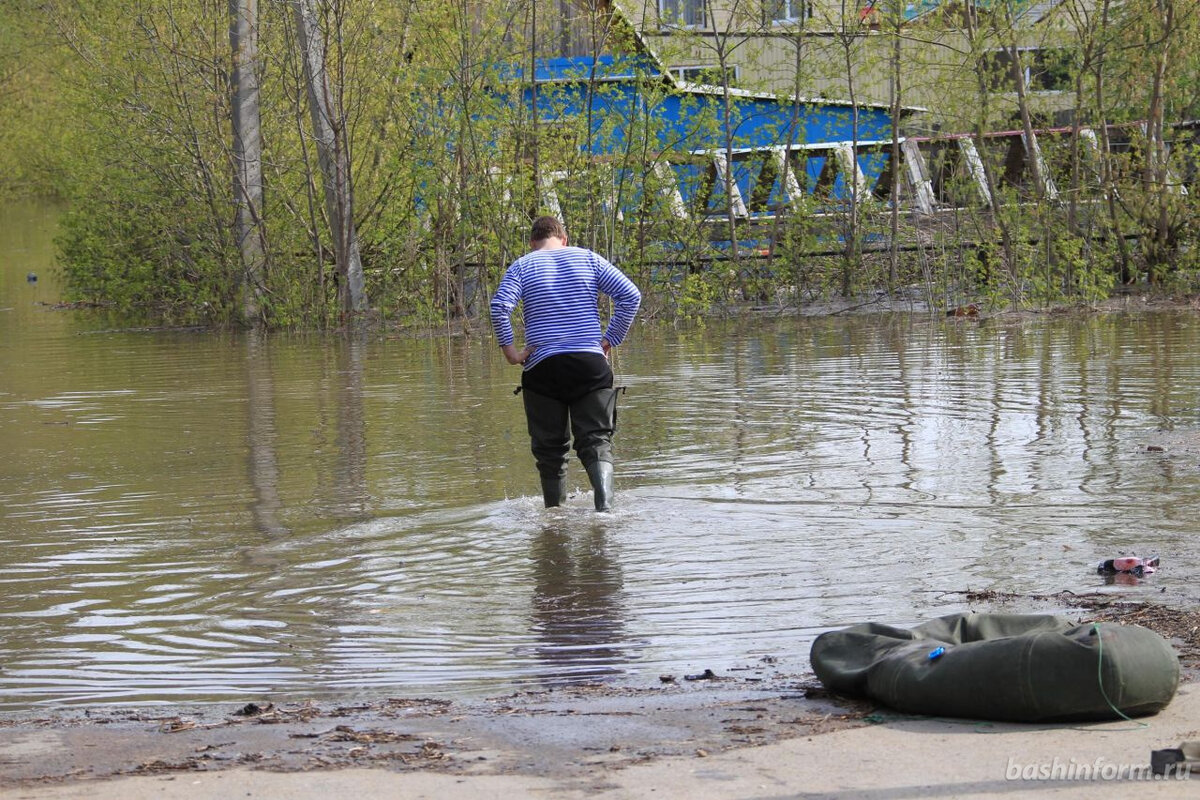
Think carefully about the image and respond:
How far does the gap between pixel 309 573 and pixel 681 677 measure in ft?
8.78

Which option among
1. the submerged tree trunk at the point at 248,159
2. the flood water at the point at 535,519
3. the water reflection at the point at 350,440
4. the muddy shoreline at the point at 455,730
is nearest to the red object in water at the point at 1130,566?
the flood water at the point at 535,519

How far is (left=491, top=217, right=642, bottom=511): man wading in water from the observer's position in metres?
9.66

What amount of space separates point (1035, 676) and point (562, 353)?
4.89 metres

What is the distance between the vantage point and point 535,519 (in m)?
9.55

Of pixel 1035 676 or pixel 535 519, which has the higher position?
pixel 1035 676

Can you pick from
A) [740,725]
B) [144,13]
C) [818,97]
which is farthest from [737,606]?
[144,13]

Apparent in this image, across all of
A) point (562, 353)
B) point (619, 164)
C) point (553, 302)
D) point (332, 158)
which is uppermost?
point (332, 158)

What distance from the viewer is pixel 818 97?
25.1 meters

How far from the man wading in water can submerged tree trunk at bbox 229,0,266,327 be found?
15835mm

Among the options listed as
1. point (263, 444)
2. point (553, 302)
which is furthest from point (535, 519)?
point (263, 444)

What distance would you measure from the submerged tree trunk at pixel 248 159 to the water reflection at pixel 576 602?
1669 cm

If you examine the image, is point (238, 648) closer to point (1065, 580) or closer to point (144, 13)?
point (1065, 580)

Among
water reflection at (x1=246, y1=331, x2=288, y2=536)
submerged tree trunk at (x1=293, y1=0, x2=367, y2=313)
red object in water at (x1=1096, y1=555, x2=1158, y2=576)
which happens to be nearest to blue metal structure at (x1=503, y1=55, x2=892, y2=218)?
submerged tree trunk at (x1=293, y1=0, x2=367, y2=313)

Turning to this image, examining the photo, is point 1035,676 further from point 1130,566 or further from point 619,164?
point 619,164
